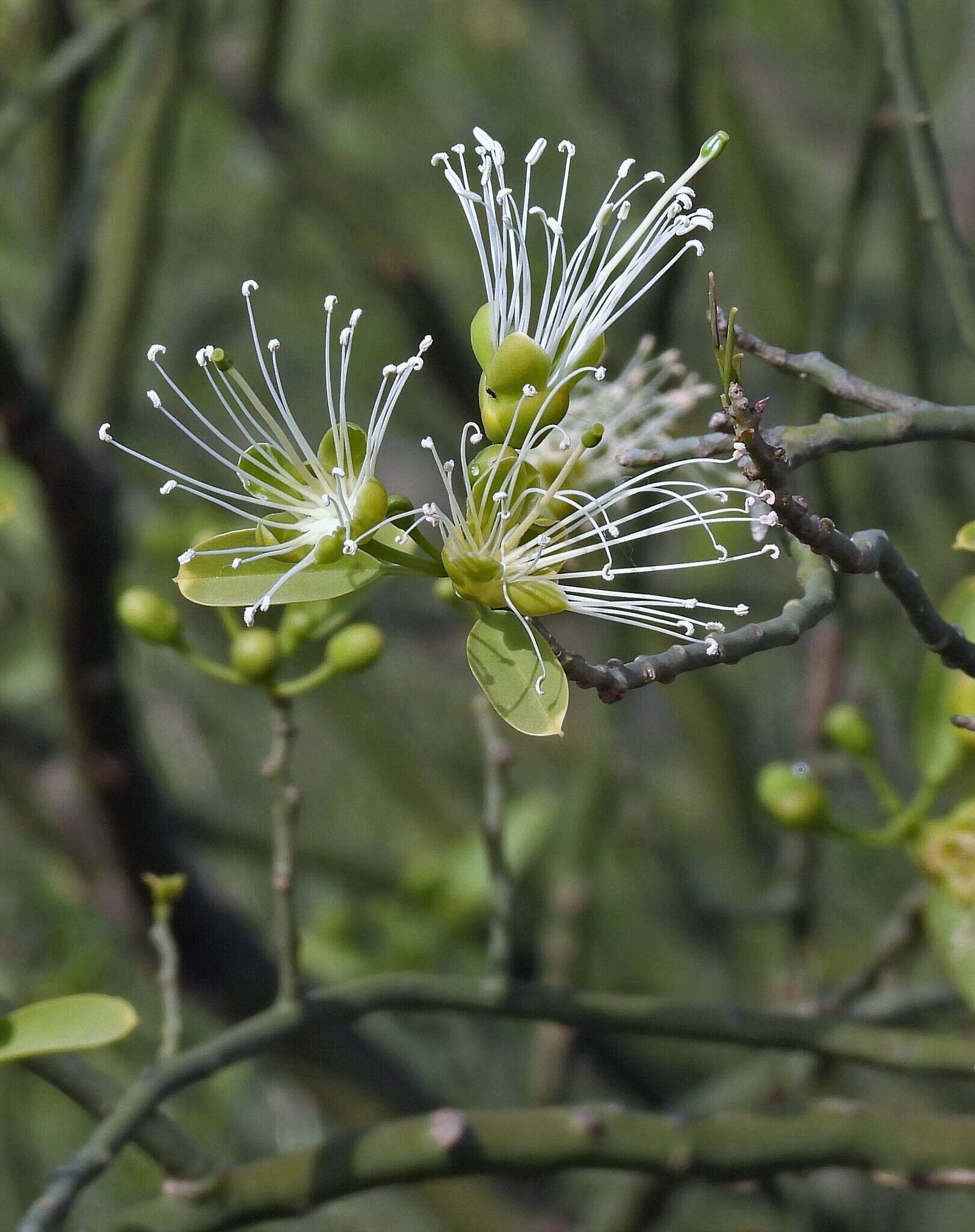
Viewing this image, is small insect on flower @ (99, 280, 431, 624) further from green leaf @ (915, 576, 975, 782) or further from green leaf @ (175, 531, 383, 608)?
green leaf @ (915, 576, 975, 782)

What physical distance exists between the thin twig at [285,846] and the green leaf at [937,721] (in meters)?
0.63

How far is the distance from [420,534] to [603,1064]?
1841 mm

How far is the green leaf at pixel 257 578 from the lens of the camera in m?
0.84

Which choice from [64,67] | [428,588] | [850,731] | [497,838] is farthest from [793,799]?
[428,588]

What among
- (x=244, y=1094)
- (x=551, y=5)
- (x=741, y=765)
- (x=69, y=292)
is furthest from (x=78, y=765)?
(x=551, y=5)

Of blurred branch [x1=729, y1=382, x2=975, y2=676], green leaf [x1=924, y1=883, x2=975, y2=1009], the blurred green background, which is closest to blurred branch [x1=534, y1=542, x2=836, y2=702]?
blurred branch [x1=729, y1=382, x2=975, y2=676]

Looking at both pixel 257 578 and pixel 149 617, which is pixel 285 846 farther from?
pixel 257 578

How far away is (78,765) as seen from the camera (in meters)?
1.83

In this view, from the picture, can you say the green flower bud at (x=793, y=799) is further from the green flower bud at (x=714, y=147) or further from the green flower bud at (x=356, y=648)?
the green flower bud at (x=714, y=147)

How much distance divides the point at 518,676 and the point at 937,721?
693 millimetres

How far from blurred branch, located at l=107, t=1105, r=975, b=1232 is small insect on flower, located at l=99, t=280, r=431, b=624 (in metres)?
0.54

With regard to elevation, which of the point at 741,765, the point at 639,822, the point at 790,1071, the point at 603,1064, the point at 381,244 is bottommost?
the point at 790,1071

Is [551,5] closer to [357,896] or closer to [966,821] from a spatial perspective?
[357,896]

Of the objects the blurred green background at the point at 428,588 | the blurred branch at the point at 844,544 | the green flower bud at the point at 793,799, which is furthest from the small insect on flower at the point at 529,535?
the blurred green background at the point at 428,588
